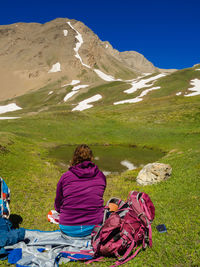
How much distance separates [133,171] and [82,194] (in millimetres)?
16494

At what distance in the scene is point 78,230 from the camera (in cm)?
720

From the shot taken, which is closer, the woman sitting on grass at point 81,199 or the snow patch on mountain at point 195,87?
the woman sitting on grass at point 81,199

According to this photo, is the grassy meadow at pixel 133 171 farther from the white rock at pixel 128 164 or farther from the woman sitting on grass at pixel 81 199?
the white rock at pixel 128 164

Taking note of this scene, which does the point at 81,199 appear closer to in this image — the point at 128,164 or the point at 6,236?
the point at 6,236

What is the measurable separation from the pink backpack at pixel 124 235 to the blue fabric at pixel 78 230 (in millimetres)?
220

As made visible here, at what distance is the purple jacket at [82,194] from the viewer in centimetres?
712

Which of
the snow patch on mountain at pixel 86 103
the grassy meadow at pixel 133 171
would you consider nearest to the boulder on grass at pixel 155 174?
the grassy meadow at pixel 133 171

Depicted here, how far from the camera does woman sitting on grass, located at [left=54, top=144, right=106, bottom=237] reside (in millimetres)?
7121

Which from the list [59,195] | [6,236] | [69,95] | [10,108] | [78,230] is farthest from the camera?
[69,95]

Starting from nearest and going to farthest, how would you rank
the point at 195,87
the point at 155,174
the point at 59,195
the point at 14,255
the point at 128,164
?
the point at 14,255 → the point at 59,195 → the point at 155,174 → the point at 128,164 → the point at 195,87

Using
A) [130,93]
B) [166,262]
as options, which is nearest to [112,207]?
[166,262]

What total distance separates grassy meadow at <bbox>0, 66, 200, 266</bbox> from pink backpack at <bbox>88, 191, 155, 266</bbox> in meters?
0.34

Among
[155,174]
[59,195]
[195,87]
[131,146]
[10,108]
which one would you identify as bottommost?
[155,174]

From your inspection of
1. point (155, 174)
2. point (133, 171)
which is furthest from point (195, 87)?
point (155, 174)
